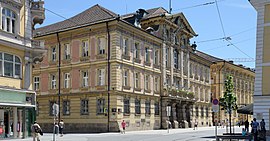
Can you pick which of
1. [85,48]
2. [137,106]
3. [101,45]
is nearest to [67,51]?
[85,48]

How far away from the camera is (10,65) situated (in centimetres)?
2988

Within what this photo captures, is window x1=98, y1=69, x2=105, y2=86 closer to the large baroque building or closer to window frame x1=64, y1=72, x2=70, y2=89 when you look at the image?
the large baroque building

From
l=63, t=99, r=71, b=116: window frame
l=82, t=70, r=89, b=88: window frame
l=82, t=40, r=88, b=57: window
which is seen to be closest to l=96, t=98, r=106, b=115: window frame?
l=82, t=70, r=89, b=88: window frame

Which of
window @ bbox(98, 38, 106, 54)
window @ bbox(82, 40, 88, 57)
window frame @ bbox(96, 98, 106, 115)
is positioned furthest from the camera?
window @ bbox(82, 40, 88, 57)

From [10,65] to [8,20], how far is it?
3.42m

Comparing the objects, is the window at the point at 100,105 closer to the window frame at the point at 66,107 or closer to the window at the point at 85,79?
the window at the point at 85,79

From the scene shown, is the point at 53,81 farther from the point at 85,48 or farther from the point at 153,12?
the point at 153,12

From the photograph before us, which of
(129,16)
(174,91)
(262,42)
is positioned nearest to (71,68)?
(129,16)

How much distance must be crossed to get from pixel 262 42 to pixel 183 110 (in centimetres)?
2967

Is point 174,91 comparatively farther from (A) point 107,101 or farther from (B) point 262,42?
(B) point 262,42

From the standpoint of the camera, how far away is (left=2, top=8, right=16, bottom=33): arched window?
29406 millimetres

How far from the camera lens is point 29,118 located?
31844 millimetres

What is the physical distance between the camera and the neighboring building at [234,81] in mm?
80688

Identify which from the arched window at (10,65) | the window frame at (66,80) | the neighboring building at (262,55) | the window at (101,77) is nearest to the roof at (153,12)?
the window at (101,77)
